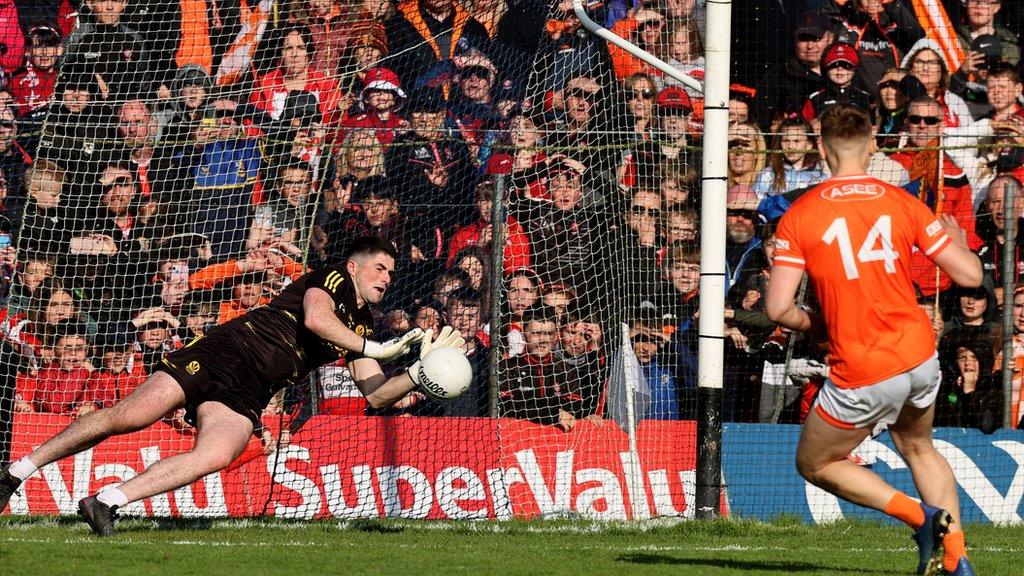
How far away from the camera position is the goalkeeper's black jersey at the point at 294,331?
7426 millimetres

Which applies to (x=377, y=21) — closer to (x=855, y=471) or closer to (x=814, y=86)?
(x=814, y=86)

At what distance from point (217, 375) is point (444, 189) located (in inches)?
130

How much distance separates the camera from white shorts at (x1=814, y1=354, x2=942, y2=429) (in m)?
5.33

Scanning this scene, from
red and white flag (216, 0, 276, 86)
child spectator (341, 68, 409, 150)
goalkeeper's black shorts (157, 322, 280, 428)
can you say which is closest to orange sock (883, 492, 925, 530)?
goalkeeper's black shorts (157, 322, 280, 428)

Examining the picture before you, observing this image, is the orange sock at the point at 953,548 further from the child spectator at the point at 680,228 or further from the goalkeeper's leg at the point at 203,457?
the child spectator at the point at 680,228

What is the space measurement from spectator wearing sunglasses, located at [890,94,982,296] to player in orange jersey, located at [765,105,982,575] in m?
4.79

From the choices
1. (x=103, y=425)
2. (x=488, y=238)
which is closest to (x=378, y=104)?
(x=488, y=238)

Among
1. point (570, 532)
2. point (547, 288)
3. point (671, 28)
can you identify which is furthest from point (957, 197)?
point (570, 532)

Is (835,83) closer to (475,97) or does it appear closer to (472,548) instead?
(475,97)

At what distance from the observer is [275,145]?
1013cm

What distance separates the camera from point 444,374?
7.40 meters

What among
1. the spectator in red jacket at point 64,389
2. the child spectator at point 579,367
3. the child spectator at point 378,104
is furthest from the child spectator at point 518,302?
the spectator in red jacket at point 64,389

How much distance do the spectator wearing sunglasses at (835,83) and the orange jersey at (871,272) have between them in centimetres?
543

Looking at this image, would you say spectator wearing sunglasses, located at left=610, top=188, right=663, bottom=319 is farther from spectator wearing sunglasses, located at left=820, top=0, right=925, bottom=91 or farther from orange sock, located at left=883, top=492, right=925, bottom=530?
orange sock, located at left=883, top=492, right=925, bottom=530
